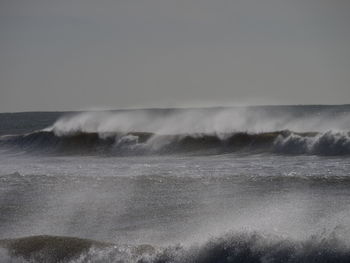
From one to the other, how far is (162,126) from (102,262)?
73.3 ft

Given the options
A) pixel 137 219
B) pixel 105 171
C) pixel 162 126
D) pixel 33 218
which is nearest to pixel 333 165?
pixel 105 171

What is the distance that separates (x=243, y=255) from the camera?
7.57m

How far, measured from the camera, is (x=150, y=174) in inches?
611

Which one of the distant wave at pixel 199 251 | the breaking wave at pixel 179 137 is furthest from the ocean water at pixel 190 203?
the breaking wave at pixel 179 137

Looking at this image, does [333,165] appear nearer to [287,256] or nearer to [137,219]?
[137,219]

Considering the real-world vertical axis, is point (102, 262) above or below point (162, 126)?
below

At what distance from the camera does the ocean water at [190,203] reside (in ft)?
25.7

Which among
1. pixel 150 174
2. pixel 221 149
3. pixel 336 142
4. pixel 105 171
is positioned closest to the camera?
pixel 150 174

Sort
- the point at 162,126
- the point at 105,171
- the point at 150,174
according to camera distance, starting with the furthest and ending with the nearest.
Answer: the point at 162,126
the point at 105,171
the point at 150,174

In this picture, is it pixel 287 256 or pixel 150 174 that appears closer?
pixel 287 256

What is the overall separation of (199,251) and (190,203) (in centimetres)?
360

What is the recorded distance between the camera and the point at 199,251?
7855 millimetres

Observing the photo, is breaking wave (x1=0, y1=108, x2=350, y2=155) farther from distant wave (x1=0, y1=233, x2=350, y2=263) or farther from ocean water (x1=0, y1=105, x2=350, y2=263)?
distant wave (x1=0, y1=233, x2=350, y2=263)

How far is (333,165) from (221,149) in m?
7.37
